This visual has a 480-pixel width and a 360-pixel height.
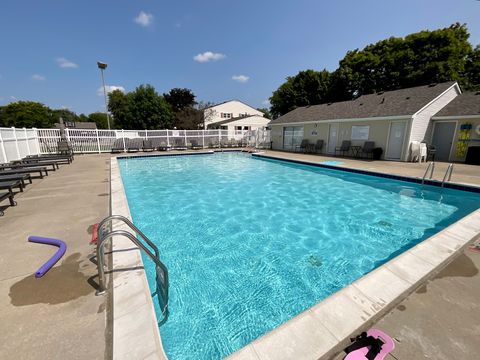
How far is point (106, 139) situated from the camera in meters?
16.5

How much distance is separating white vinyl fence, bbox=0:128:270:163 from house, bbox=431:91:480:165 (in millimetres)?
11721

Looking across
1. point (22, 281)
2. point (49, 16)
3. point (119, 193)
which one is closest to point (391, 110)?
point (119, 193)

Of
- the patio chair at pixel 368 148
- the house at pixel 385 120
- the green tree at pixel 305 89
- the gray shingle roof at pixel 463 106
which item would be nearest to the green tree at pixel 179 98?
the green tree at pixel 305 89

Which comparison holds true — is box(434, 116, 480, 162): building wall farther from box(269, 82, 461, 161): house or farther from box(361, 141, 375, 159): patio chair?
box(361, 141, 375, 159): patio chair

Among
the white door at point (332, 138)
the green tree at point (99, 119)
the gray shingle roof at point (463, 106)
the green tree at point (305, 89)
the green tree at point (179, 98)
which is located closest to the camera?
the gray shingle roof at point (463, 106)

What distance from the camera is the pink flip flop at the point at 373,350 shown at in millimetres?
1506

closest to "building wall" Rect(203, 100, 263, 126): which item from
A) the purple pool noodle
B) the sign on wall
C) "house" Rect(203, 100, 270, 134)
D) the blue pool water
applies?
"house" Rect(203, 100, 270, 134)

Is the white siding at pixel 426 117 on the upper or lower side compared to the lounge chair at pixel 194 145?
upper

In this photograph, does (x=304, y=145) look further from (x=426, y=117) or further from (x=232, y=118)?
(x=232, y=118)

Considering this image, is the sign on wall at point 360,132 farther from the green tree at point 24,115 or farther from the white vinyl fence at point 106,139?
the green tree at point 24,115

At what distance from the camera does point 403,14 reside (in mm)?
13203


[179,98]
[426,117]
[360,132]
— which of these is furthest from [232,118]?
[426,117]

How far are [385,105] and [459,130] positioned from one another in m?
3.70

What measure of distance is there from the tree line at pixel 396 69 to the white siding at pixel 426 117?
11090 millimetres
